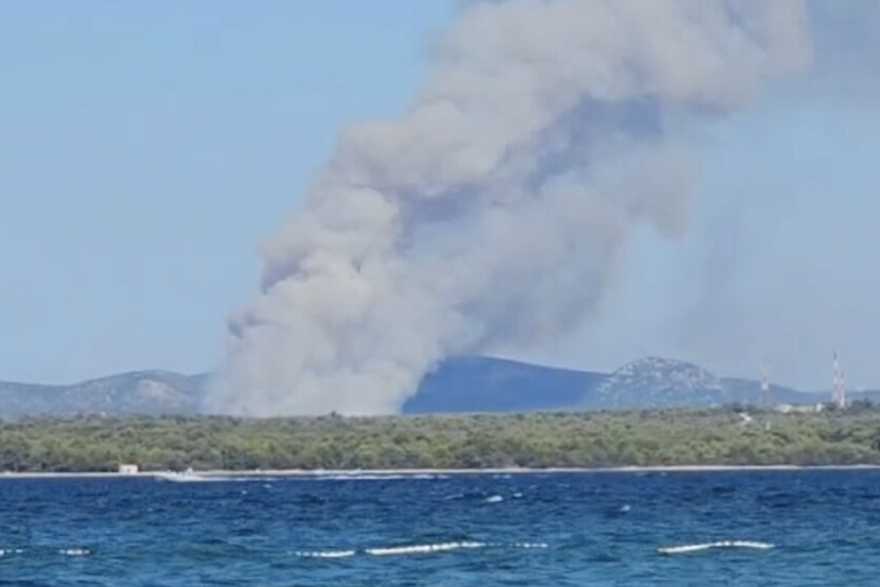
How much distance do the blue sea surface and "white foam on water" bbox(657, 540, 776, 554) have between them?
1.48 ft

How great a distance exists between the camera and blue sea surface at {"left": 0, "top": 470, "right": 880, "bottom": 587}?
241ft

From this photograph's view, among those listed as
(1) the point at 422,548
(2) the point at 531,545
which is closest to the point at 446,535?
(2) the point at 531,545

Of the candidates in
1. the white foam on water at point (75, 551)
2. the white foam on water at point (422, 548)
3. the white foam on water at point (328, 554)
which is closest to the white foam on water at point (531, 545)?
the white foam on water at point (422, 548)

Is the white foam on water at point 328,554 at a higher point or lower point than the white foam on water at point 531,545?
lower

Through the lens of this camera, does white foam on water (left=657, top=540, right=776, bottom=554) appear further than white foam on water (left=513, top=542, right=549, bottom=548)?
No

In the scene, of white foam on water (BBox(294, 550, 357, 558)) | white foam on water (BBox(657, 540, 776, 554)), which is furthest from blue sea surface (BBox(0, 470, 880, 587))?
white foam on water (BBox(657, 540, 776, 554))

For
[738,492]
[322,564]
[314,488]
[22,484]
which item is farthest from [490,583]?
[22,484]

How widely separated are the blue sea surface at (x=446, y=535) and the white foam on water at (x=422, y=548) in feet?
0.30

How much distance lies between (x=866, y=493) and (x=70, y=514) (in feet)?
155

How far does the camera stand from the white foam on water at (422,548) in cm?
8344

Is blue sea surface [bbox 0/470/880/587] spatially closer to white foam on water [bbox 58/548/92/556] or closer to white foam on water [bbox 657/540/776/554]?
white foam on water [bbox 58/548/92/556]

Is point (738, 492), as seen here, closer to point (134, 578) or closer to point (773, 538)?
point (773, 538)

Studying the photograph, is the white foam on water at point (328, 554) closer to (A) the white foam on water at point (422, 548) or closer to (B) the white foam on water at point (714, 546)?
(A) the white foam on water at point (422, 548)

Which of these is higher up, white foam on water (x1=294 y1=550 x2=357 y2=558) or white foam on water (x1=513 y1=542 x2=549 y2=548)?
white foam on water (x1=513 y1=542 x2=549 y2=548)
